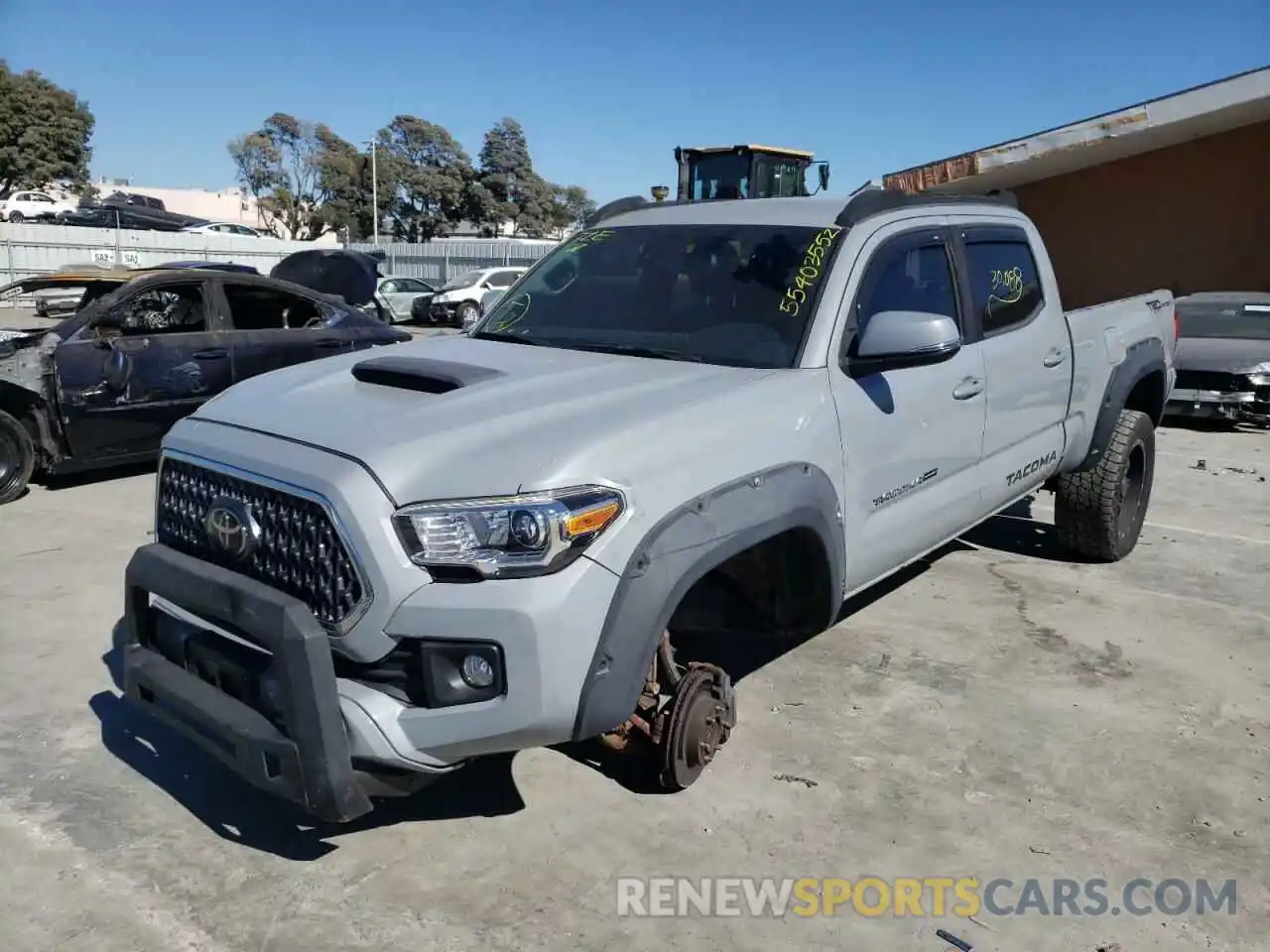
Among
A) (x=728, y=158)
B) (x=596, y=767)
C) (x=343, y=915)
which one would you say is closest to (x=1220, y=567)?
(x=596, y=767)

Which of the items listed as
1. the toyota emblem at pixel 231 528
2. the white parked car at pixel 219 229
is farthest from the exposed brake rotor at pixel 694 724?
the white parked car at pixel 219 229

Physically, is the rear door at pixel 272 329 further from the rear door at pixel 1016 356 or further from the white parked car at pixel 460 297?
the white parked car at pixel 460 297

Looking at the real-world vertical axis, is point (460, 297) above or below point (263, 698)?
above

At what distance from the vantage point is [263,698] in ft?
9.09

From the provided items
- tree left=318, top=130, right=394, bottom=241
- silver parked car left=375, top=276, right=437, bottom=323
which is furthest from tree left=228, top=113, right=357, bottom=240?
silver parked car left=375, top=276, right=437, bottom=323

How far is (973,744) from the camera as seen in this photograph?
385cm

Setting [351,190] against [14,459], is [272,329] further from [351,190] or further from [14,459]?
[351,190]

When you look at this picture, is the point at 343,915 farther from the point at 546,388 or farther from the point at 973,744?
the point at 973,744

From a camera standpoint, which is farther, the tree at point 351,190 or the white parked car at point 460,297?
the tree at point 351,190

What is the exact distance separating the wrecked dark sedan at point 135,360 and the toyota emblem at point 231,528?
5042mm

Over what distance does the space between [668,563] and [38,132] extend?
67365mm

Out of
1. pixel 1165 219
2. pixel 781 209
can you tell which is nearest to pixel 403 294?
pixel 1165 219

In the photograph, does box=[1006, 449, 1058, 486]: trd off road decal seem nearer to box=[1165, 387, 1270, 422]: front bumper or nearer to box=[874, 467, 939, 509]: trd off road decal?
box=[874, 467, 939, 509]: trd off road decal

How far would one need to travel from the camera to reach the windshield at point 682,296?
3.69m
